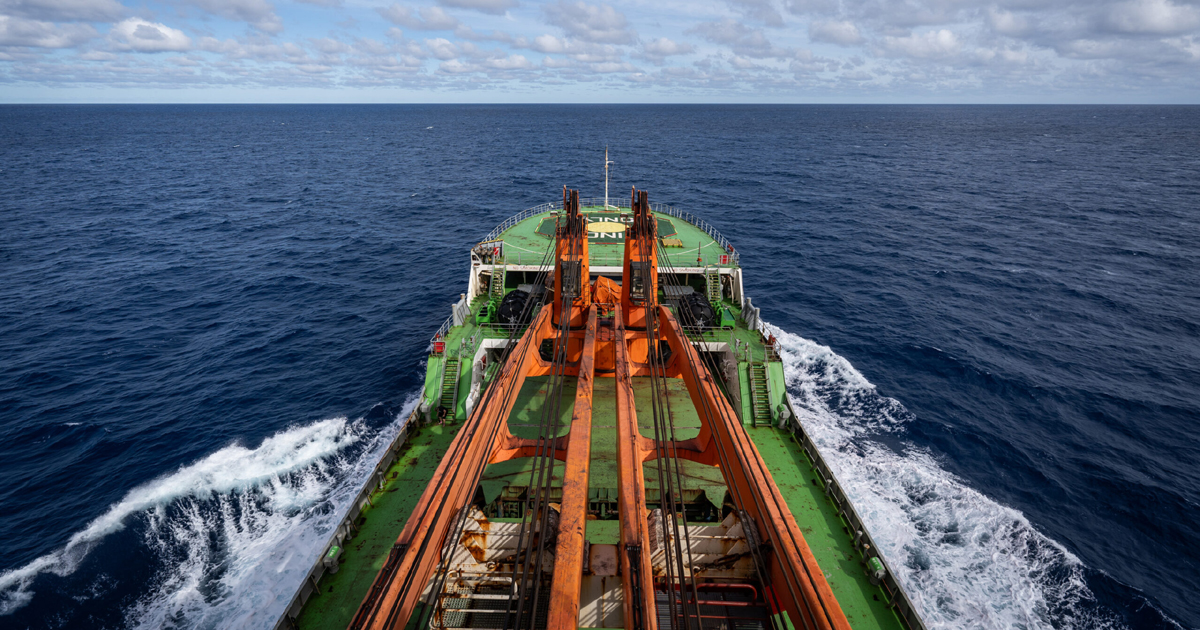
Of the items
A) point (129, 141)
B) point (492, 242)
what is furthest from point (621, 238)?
point (129, 141)

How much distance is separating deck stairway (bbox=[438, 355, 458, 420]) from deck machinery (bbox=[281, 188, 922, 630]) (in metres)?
0.11

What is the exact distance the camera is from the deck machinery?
1234 centimetres

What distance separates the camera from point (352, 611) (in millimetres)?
16906

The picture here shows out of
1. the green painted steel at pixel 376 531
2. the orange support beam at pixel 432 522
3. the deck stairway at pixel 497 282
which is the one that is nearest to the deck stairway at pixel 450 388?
the green painted steel at pixel 376 531

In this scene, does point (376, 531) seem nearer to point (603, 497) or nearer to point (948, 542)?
point (603, 497)

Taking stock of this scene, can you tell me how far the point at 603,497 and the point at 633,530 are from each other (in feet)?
32.5

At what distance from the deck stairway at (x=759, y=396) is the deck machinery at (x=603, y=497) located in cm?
8

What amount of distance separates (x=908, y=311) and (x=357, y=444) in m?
48.1

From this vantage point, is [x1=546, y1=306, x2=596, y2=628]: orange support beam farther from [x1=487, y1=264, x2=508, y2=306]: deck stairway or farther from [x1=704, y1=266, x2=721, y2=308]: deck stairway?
[x1=704, y1=266, x2=721, y2=308]: deck stairway

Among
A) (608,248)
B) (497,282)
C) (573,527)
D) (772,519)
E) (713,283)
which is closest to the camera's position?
(573,527)

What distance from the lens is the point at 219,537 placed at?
2533 cm

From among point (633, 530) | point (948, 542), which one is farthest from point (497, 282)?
point (948, 542)

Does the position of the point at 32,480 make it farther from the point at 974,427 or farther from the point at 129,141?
the point at 129,141

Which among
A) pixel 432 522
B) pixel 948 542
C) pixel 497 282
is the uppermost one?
pixel 497 282
